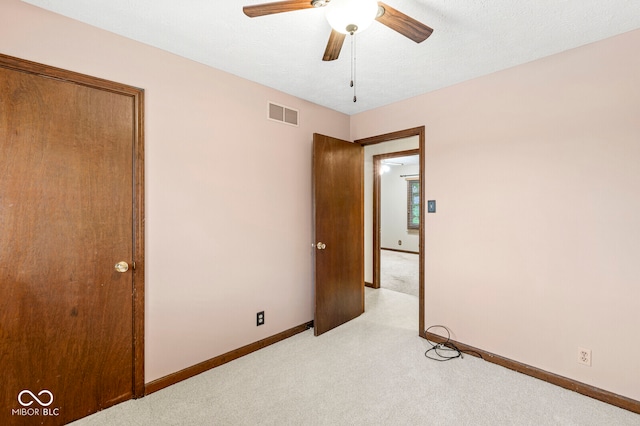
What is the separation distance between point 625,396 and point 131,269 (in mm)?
3392

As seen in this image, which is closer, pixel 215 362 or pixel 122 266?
pixel 122 266

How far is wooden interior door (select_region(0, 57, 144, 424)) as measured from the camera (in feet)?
5.26

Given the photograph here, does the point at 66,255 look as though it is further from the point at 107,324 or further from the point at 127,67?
the point at 127,67

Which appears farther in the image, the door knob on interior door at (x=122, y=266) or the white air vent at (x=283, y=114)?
the white air vent at (x=283, y=114)

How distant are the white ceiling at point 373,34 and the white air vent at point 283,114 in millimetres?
260

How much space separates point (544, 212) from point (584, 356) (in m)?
1.04

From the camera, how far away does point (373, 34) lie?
6.25 ft

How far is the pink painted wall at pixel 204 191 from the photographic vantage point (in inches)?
73.3

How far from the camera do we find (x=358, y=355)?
2.59 m

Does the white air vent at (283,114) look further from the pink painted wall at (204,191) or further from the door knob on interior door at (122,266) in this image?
the door knob on interior door at (122,266)

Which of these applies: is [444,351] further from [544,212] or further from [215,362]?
[215,362]

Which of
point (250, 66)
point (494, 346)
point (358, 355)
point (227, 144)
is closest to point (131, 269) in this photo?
point (227, 144)

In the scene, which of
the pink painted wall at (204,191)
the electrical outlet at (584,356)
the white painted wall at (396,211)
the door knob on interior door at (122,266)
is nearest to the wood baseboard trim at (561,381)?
the electrical outlet at (584,356)

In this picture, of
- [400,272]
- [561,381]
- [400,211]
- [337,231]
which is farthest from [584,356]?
[400,211]
